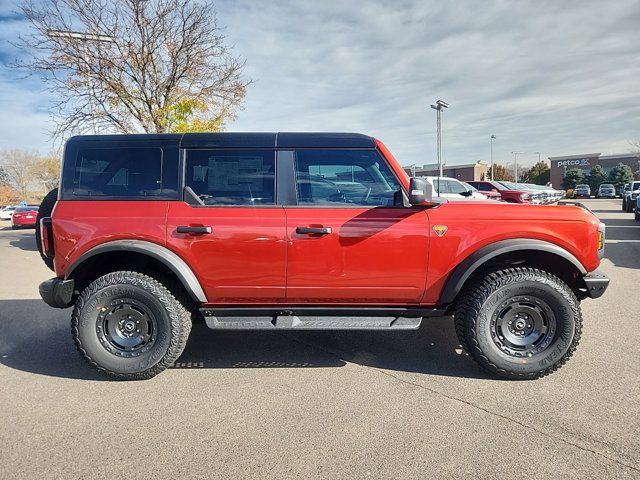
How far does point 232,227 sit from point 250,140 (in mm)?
782

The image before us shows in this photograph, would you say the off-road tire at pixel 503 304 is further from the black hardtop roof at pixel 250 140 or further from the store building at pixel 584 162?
the store building at pixel 584 162

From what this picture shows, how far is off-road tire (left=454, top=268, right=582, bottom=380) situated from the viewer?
333cm

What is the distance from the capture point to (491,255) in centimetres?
331

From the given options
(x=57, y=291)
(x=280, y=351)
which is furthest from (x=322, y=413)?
A: (x=57, y=291)

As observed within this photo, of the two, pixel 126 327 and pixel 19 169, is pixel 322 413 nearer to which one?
pixel 126 327

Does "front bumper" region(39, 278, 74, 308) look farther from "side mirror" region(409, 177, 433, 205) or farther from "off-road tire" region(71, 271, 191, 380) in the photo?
"side mirror" region(409, 177, 433, 205)

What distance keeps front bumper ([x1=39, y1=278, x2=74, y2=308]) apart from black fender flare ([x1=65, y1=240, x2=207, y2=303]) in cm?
12

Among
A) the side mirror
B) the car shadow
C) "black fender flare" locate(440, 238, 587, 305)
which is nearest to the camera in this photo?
the side mirror

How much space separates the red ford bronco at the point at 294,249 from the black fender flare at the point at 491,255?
1 cm

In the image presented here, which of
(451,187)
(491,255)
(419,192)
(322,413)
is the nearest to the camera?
(322,413)

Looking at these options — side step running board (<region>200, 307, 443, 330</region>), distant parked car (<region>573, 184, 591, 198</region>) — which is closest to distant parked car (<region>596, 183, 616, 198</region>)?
distant parked car (<region>573, 184, 591, 198</region>)

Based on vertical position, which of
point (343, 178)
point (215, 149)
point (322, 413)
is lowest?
point (322, 413)

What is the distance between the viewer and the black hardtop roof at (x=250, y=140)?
11.6 ft

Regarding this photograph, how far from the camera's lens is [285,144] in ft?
11.6
